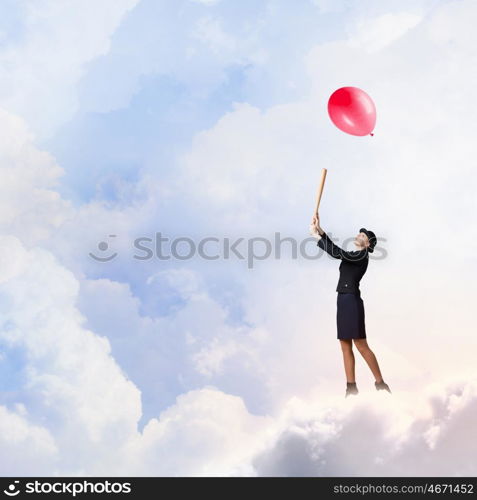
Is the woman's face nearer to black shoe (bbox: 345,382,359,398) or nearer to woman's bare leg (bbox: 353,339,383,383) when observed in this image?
woman's bare leg (bbox: 353,339,383,383)

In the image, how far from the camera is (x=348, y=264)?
21.9ft

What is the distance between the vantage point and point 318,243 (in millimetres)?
6707

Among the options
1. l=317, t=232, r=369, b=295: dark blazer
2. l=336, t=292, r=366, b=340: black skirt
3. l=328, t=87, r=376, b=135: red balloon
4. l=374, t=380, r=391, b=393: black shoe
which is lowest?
l=374, t=380, r=391, b=393: black shoe

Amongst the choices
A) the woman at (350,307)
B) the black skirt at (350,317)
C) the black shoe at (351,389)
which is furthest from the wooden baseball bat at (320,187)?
the black shoe at (351,389)

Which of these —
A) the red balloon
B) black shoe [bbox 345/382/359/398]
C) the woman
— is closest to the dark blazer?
the woman

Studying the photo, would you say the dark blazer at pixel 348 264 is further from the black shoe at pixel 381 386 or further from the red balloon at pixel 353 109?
the red balloon at pixel 353 109

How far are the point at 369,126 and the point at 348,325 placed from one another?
1.78m

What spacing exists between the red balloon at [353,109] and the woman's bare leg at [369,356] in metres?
1.87

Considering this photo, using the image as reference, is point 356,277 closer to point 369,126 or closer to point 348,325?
point 348,325

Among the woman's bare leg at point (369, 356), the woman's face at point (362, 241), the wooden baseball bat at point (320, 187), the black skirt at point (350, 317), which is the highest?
the wooden baseball bat at point (320, 187)

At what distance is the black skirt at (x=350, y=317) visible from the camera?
6.55m

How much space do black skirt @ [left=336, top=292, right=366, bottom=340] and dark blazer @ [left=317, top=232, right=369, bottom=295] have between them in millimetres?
74

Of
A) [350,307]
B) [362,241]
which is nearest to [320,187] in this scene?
[362,241]

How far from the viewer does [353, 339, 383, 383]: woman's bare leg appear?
658cm
